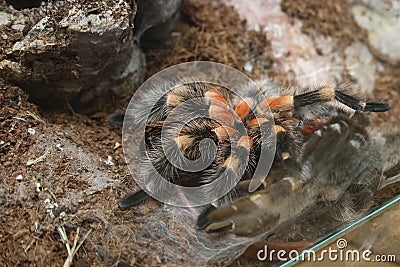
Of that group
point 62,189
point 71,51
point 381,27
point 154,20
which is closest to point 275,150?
point 62,189

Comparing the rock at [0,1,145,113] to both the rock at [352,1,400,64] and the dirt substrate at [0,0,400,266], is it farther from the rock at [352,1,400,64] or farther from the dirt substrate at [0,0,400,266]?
the rock at [352,1,400,64]

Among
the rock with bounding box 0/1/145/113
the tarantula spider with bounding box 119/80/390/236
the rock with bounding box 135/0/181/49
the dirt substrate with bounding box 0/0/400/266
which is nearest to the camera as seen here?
the tarantula spider with bounding box 119/80/390/236

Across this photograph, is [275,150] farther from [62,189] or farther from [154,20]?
[154,20]

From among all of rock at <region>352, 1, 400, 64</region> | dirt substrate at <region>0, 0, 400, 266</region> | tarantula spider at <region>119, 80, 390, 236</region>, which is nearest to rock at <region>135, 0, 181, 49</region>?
dirt substrate at <region>0, 0, 400, 266</region>

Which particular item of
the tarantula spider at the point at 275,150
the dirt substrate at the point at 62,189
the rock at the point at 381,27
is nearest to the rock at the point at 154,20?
the dirt substrate at the point at 62,189

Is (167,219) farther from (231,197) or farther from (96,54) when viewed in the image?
(96,54)

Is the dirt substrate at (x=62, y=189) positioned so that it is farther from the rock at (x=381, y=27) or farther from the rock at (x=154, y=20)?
the rock at (x=381, y=27)
